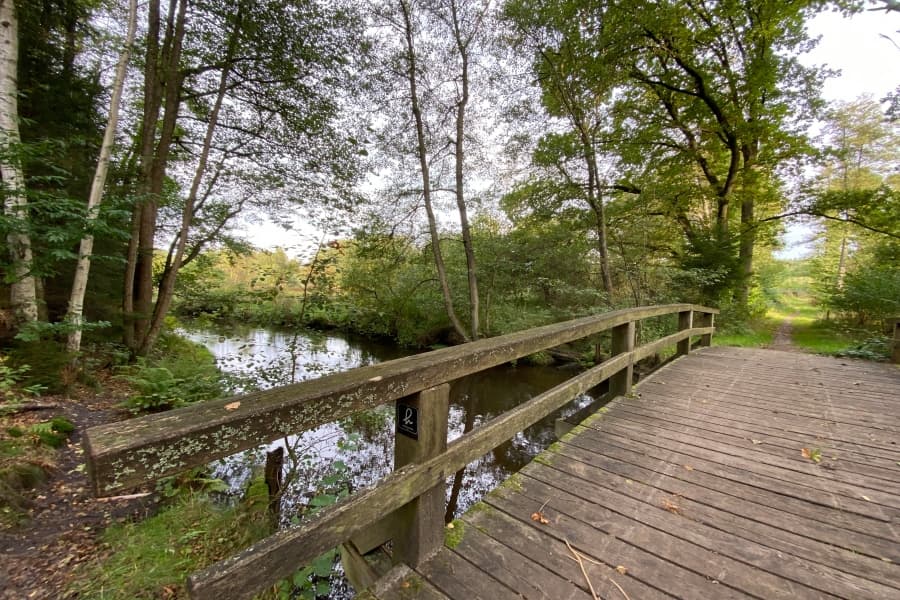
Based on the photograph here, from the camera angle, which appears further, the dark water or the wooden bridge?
the dark water

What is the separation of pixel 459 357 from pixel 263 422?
750 millimetres

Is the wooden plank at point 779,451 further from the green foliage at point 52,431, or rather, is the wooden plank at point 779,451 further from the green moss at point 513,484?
the green foliage at point 52,431

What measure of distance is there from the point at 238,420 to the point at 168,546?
8.35 ft

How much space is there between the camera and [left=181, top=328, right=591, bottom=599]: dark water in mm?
3754

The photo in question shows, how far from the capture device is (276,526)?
286 cm

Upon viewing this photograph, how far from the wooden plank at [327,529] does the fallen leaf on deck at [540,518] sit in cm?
36

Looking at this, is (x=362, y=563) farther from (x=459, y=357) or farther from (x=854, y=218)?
(x=854, y=218)

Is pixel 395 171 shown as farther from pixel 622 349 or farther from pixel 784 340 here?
pixel 784 340

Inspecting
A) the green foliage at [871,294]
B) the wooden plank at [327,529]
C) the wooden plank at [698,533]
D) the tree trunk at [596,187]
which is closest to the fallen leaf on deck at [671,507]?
the wooden plank at [698,533]

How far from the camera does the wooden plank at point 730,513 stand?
1313mm

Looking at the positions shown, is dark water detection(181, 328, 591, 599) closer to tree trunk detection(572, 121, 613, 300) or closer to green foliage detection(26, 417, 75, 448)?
green foliage detection(26, 417, 75, 448)

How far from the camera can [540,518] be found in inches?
60.8

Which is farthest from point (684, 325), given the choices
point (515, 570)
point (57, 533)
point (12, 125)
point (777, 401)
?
point (12, 125)

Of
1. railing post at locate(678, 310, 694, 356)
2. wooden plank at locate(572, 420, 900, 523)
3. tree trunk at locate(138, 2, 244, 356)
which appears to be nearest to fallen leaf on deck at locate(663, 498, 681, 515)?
wooden plank at locate(572, 420, 900, 523)
